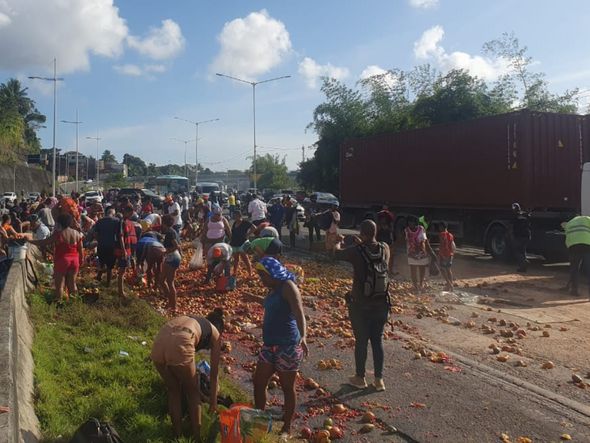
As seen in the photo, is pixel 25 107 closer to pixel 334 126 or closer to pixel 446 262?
pixel 334 126

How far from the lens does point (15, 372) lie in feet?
17.2

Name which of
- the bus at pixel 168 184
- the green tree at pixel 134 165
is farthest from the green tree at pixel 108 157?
the bus at pixel 168 184

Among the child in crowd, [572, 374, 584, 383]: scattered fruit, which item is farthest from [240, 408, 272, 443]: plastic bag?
the child in crowd

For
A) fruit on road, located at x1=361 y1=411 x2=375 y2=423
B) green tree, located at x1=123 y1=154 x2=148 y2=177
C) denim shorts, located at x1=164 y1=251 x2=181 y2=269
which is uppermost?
green tree, located at x1=123 y1=154 x2=148 y2=177

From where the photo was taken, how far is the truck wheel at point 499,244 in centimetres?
1664

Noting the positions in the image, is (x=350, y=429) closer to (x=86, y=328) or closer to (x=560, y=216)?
(x=86, y=328)

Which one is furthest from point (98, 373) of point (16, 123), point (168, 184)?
point (16, 123)

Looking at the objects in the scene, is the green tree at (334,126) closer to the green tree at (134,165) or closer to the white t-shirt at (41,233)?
the white t-shirt at (41,233)

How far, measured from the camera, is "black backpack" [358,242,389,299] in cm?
616

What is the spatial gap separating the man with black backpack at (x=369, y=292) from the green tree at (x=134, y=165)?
500 ft

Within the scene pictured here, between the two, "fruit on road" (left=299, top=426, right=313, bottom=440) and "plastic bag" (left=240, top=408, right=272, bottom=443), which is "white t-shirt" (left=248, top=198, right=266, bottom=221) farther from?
"plastic bag" (left=240, top=408, right=272, bottom=443)

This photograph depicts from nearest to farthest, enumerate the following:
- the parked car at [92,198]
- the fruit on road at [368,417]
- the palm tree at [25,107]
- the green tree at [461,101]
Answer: the fruit on road at [368,417] < the parked car at [92,198] < the green tree at [461,101] < the palm tree at [25,107]

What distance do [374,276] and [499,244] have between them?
12135mm

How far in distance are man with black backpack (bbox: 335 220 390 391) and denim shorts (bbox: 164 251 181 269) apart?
4.34m
